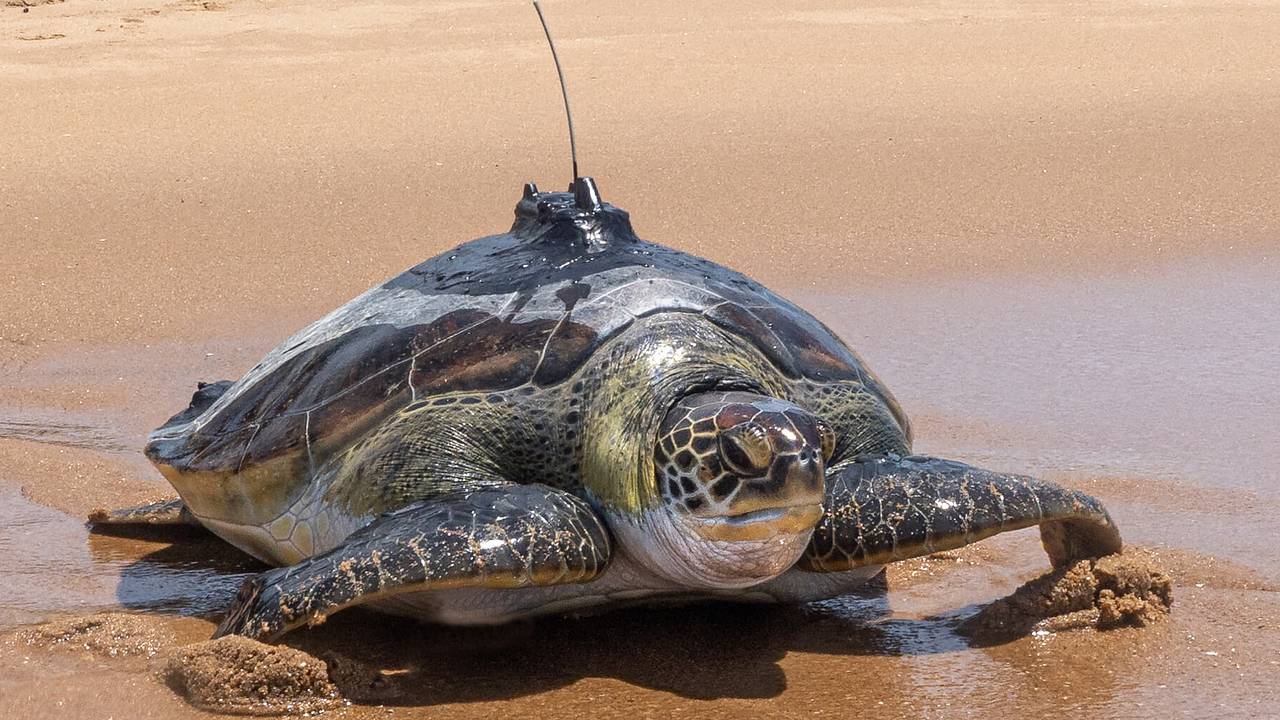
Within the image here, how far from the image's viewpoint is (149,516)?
4.96 meters

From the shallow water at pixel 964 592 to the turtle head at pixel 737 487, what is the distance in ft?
1.03

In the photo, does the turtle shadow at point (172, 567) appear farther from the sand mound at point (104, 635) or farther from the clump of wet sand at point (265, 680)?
the clump of wet sand at point (265, 680)

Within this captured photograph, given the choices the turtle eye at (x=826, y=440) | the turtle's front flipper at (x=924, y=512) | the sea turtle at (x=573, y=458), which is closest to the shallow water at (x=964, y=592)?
the sea turtle at (x=573, y=458)

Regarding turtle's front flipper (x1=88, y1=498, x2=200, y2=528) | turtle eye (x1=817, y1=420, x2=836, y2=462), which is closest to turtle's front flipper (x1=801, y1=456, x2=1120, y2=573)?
turtle eye (x1=817, y1=420, x2=836, y2=462)

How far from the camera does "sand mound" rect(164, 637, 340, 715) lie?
3.33 m

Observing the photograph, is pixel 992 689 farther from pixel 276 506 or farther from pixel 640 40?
pixel 640 40

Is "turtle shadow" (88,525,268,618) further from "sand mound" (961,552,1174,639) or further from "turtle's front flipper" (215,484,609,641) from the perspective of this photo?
"sand mound" (961,552,1174,639)

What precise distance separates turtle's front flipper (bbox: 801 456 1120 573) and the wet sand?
0.26 metres

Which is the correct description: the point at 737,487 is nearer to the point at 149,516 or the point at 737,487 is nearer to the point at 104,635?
the point at 104,635

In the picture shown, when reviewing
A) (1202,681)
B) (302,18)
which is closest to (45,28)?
(302,18)

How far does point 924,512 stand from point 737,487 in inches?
24.5

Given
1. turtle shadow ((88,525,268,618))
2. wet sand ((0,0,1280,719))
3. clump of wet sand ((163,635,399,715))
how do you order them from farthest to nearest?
1. turtle shadow ((88,525,268,618))
2. wet sand ((0,0,1280,719))
3. clump of wet sand ((163,635,399,715))

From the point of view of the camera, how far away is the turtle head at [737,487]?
10.6 ft

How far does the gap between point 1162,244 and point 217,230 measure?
17.8 ft
